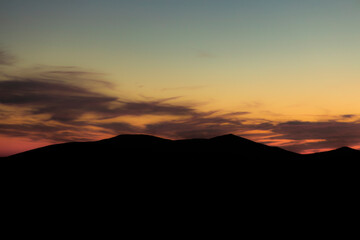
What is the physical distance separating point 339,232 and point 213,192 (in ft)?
49.3

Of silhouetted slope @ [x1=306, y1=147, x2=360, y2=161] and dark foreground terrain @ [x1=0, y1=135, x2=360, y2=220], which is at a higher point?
silhouetted slope @ [x1=306, y1=147, x2=360, y2=161]

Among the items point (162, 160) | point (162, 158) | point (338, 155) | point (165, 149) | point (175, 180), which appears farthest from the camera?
point (338, 155)

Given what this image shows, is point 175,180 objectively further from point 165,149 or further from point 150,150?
point 165,149

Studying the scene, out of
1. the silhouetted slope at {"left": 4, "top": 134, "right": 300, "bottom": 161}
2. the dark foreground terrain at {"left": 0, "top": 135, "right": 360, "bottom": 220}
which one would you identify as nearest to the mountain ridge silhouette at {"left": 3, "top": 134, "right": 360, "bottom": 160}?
the silhouetted slope at {"left": 4, "top": 134, "right": 300, "bottom": 161}

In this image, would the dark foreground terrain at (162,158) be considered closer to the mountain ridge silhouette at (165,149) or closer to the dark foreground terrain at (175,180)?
the mountain ridge silhouette at (165,149)

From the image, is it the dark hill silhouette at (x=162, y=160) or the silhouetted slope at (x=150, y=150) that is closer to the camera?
the dark hill silhouette at (x=162, y=160)

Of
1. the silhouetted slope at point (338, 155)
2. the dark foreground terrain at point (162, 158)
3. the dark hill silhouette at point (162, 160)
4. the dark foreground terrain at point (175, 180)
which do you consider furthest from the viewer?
the silhouetted slope at point (338, 155)

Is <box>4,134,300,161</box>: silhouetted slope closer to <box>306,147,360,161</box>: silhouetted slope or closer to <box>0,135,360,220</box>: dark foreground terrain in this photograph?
<box>0,135,360,220</box>: dark foreground terrain

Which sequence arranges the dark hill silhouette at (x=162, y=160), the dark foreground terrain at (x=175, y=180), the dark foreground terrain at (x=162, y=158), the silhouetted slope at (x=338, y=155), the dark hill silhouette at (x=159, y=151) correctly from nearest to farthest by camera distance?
1. the dark foreground terrain at (x=175, y=180)
2. the dark hill silhouette at (x=162, y=160)
3. the dark foreground terrain at (x=162, y=158)
4. the dark hill silhouette at (x=159, y=151)
5. the silhouetted slope at (x=338, y=155)

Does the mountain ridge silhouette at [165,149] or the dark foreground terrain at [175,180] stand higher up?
the mountain ridge silhouette at [165,149]

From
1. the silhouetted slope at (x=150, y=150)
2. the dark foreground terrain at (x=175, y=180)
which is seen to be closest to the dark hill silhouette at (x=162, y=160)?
the silhouetted slope at (x=150, y=150)

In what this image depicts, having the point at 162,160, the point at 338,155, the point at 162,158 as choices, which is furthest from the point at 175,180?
the point at 338,155

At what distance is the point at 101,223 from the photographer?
36312 millimetres

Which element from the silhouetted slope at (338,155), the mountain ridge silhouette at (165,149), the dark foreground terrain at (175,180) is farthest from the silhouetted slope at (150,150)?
the silhouetted slope at (338,155)
